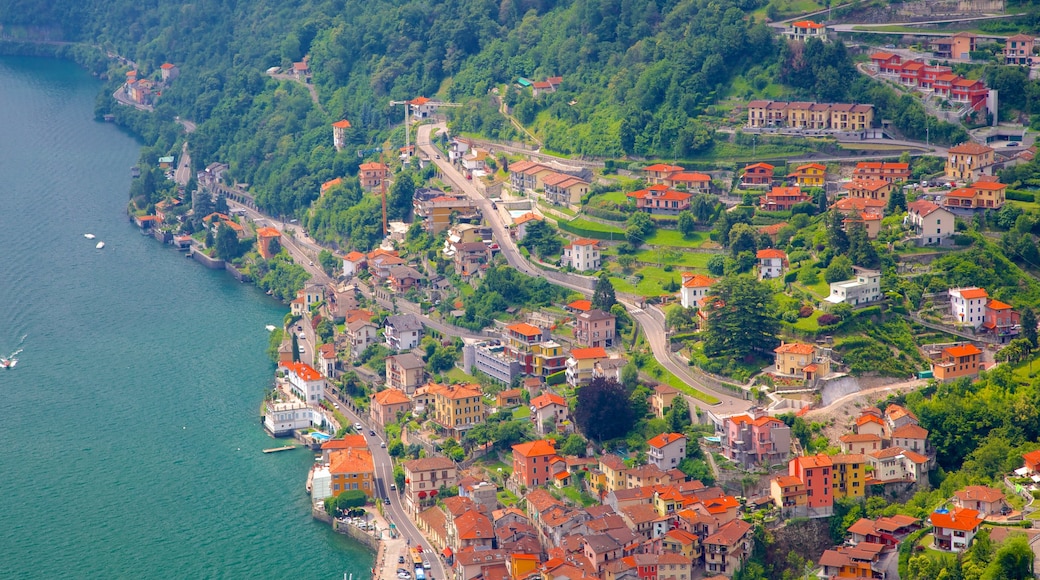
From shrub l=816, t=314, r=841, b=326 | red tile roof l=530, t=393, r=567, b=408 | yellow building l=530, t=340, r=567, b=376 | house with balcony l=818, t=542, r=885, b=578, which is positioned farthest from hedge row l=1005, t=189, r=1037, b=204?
house with balcony l=818, t=542, r=885, b=578

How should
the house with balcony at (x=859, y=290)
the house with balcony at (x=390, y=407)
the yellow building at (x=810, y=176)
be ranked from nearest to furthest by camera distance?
the house with balcony at (x=859, y=290)
the house with balcony at (x=390, y=407)
the yellow building at (x=810, y=176)

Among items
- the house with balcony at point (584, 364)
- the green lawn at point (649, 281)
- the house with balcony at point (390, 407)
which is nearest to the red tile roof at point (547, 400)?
the house with balcony at point (584, 364)

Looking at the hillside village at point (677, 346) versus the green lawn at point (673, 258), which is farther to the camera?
the green lawn at point (673, 258)

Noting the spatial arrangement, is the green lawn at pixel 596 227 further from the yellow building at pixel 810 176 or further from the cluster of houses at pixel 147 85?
the cluster of houses at pixel 147 85

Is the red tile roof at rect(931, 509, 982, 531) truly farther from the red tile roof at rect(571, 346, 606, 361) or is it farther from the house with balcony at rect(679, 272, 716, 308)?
the house with balcony at rect(679, 272, 716, 308)

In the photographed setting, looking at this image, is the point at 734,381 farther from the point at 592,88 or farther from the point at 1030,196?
the point at 592,88

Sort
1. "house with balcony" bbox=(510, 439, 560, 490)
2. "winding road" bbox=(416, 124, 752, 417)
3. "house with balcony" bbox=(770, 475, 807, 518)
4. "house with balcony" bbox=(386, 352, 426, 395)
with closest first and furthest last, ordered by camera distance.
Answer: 1. "house with balcony" bbox=(770, 475, 807, 518)
2. "house with balcony" bbox=(510, 439, 560, 490)
3. "winding road" bbox=(416, 124, 752, 417)
4. "house with balcony" bbox=(386, 352, 426, 395)

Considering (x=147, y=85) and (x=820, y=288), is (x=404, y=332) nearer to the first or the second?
(x=820, y=288)
